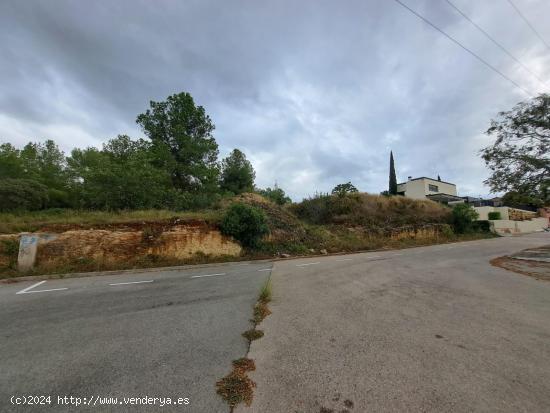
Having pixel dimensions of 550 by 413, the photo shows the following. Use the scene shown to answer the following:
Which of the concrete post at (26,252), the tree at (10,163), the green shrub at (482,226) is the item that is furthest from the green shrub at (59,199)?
the green shrub at (482,226)

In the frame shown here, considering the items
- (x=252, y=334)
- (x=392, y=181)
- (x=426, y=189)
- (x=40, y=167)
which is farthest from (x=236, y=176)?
(x=426, y=189)

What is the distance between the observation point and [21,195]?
2031 cm

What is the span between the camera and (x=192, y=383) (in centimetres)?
267

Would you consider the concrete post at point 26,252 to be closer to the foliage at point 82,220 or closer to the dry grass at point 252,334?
the foliage at point 82,220

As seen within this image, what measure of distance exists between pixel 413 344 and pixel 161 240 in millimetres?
11659

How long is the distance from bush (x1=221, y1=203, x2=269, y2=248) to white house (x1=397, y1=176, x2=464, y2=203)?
A: 43552 millimetres

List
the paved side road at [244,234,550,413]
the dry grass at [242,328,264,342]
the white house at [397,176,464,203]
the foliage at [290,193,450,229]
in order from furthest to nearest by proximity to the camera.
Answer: the white house at [397,176,464,203] < the foliage at [290,193,450,229] < the dry grass at [242,328,264,342] < the paved side road at [244,234,550,413]

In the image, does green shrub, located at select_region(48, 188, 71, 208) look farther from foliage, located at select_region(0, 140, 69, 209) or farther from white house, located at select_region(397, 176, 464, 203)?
white house, located at select_region(397, 176, 464, 203)

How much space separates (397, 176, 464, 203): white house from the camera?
49.5m

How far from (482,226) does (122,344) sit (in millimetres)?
41239

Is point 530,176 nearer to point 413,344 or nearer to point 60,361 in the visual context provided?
point 413,344

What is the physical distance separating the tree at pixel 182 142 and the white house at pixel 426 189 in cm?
4165

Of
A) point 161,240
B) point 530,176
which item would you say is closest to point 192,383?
point 161,240

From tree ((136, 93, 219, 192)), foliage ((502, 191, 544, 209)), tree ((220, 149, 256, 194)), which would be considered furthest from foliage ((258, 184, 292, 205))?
foliage ((502, 191, 544, 209))
